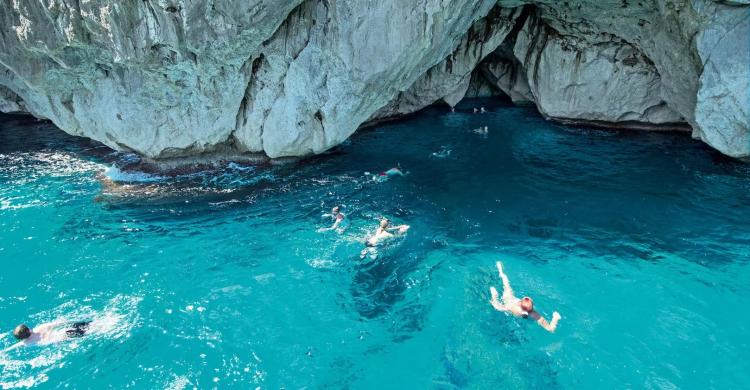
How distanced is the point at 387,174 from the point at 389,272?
722 centimetres

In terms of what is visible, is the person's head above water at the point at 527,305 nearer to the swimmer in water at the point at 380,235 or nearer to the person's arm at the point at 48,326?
the swimmer in water at the point at 380,235

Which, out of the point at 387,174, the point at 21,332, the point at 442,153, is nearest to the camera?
the point at 21,332

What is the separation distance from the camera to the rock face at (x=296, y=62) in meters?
15.0

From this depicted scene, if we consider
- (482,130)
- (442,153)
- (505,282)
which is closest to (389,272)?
(505,282)

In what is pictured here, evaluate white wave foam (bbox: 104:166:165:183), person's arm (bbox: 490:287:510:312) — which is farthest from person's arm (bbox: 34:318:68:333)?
person's arm (bbox: 490:287:510:312)

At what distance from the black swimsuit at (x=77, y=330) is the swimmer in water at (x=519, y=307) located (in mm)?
10204

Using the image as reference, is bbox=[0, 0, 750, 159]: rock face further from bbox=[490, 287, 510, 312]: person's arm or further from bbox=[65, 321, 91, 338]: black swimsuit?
bbox=[490, 287, 510, 312]: person's arm

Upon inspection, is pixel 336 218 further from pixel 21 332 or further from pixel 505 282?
pixel 21 332

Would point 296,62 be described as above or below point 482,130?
above

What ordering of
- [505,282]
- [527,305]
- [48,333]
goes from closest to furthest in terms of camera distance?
[527,305] < [48,333] < [505,282]

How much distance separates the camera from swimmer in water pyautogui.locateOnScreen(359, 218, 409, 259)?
1327cm

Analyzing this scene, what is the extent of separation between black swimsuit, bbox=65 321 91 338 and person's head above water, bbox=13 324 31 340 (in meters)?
0.78

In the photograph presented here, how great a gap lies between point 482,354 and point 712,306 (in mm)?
6148

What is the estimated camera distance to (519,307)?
401 inches
